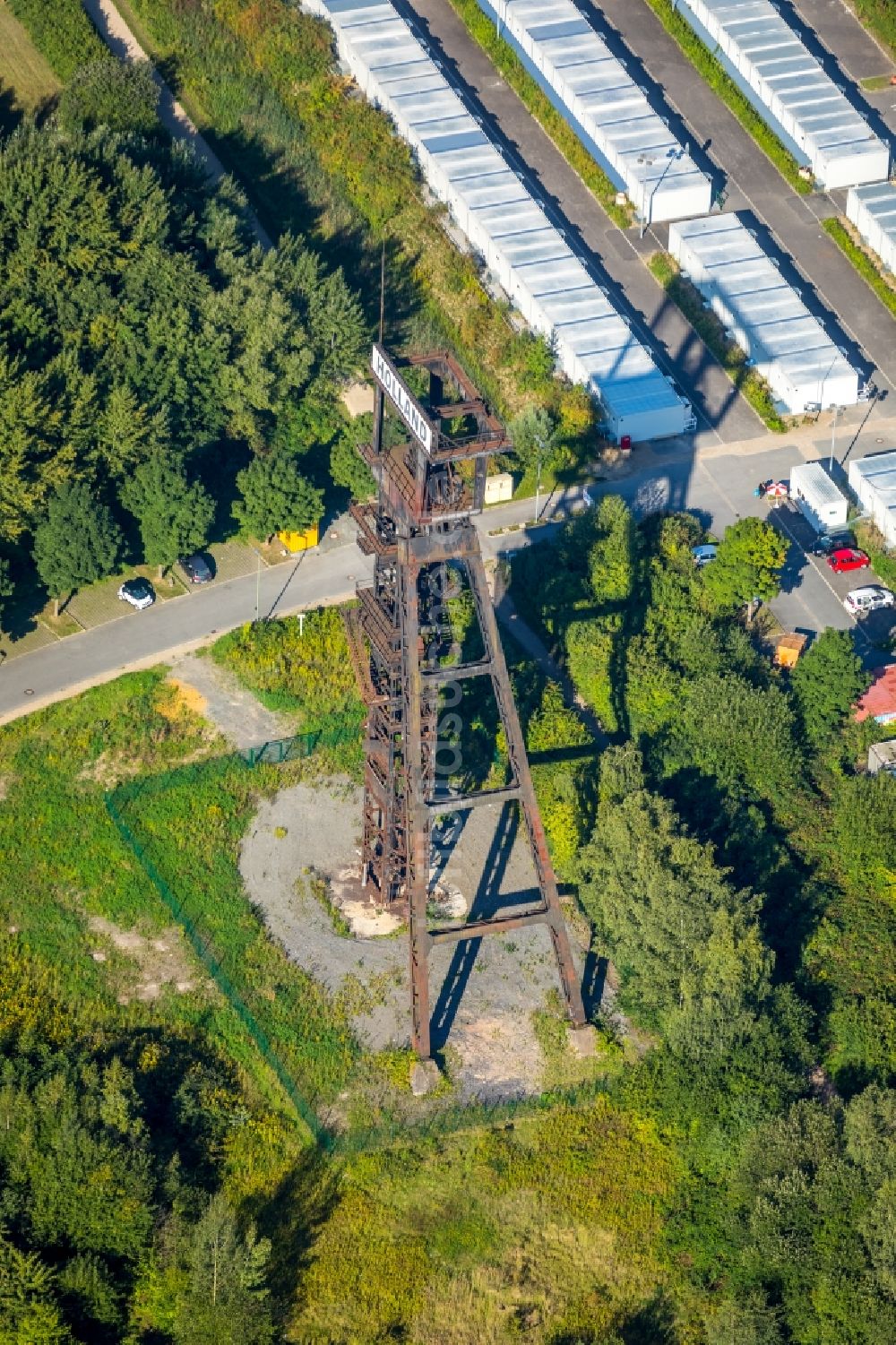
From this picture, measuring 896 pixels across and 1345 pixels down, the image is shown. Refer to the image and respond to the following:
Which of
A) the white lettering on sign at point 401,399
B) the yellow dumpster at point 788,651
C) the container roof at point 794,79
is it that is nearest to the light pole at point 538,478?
the yellow dumpster at point 788,651

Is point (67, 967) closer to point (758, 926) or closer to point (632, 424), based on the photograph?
point (758, 926)

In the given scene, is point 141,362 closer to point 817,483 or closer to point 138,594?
point 138,594

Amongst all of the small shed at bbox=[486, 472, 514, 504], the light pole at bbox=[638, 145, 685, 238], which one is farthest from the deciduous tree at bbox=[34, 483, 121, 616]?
the light pole at bbox=[638, 145, 685, 238]

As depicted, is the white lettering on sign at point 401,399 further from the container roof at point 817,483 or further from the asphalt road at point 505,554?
the container roof at point 817,483

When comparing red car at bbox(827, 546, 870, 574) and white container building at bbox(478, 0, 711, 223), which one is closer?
red car at bbox(827, 546, 870, 574)

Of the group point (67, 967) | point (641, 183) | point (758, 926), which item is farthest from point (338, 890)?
point (641, 183)

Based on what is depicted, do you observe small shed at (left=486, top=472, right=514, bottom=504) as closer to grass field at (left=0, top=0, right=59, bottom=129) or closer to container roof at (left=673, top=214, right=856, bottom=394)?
container roof at (left=673, top=214, right=856, bottom=394)
